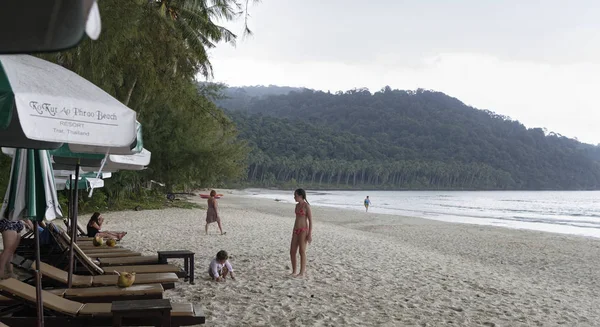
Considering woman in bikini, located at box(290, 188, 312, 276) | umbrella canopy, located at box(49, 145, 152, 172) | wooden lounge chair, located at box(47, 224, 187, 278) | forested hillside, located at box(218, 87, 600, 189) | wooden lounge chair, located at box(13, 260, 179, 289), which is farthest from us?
forested hillside, located at box(218, 87, 600, 189)

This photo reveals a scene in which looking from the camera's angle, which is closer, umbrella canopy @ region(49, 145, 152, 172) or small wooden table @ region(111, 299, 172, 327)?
small wooden table @ region(111, 299, 172, 327)

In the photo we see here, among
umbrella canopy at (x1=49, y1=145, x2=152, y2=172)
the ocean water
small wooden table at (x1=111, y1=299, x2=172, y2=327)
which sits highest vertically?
umbrella canopy at (x1=49, y1=145, x2=152, y2=172)

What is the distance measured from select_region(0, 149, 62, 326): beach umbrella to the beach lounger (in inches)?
11.0

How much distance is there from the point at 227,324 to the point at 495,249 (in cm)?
1240

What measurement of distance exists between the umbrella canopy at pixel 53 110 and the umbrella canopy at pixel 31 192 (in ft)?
1.99

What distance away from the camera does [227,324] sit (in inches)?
191

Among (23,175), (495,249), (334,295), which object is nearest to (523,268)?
(495,249)

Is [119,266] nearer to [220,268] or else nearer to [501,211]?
[220,268]

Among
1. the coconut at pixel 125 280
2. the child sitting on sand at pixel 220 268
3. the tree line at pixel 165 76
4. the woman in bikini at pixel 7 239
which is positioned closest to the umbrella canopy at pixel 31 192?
the coconut at pixel 125 280

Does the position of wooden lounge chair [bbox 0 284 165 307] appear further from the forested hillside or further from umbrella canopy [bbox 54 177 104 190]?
the forested hillside

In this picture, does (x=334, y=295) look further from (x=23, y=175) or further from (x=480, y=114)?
(x=480, y=114)

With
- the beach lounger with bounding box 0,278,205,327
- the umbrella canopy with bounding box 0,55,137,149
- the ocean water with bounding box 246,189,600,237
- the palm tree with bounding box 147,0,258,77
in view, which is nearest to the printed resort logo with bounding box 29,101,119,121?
the umbrella canopy with bounding box 0,55,137,149

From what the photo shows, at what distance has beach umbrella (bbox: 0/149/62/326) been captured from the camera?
4062 millimetres

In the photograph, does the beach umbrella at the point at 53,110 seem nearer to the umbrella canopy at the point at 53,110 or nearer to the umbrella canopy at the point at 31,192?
the umbrella canopy at the point at 53,110
